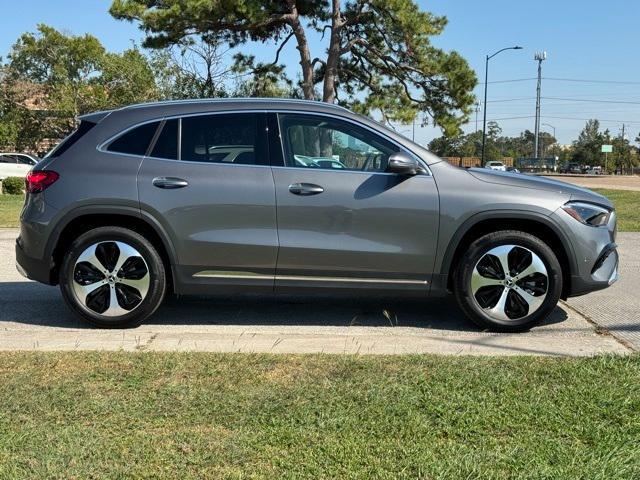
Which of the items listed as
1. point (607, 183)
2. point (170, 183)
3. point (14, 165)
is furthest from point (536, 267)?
point (607, 183)

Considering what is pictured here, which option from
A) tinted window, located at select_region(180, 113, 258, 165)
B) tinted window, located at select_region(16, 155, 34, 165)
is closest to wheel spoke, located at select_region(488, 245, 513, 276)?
tinted window, located at select_region(180, 113, 258, 165)

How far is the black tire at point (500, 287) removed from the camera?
5.01 metres

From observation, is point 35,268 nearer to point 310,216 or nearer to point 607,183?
point 310,216

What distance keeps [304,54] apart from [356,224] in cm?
2127

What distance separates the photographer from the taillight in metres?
5.14

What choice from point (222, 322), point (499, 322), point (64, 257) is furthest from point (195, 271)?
point (499, 322)

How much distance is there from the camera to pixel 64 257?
204 inches

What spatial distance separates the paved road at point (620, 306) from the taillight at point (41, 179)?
179 inches

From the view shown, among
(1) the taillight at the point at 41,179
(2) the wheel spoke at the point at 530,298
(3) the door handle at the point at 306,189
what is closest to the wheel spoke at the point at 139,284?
(1) the taillight at the point at 41,179

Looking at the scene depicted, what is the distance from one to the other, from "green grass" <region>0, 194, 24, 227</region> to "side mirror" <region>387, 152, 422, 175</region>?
9.79 m

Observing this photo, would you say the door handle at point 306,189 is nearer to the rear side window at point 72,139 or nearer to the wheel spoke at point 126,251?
the wheel spoke at point 126,251

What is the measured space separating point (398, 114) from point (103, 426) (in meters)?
22.5

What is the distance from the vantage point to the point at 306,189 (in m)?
5.01

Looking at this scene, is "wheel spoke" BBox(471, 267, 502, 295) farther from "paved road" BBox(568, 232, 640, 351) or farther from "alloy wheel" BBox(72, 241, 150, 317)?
"alloy wheel" BBox(72, 241, 150, 317)
